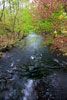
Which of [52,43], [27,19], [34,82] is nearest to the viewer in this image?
[34,82]

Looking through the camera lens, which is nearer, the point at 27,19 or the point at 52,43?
the point at 52,43

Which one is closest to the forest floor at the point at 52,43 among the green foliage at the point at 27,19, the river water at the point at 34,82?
the river water at the point at 34,82

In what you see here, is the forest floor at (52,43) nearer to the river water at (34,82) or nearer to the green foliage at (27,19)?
the river water at (34,82)

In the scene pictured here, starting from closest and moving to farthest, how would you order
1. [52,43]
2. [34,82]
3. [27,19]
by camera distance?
[34,82] → [52,43] → [27,19]

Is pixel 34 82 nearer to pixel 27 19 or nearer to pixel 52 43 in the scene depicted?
pixel 52 43

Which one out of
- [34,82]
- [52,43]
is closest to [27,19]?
[52,43]

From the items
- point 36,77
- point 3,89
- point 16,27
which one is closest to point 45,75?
point 36,77

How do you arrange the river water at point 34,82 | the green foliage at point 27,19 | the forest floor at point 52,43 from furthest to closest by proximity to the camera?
1. the green foliage at point 27,19
2. the river water at point 34,82
3. the forest floor at point 52,43

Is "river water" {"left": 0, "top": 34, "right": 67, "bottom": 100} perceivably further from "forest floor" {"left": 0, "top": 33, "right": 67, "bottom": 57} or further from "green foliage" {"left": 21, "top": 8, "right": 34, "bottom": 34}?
"green foliage" {"left": 21, "top": 8, "right": 34, "bottom": 34}

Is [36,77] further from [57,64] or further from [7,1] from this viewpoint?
[7,1]

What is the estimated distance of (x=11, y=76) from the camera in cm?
697

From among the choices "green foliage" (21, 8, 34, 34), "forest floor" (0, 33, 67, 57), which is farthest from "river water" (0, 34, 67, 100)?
"green foliage" (21, 8, 34, 34)

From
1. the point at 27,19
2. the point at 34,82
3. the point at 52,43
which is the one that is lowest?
the point at 34,82

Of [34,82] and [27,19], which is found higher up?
[27,19]
